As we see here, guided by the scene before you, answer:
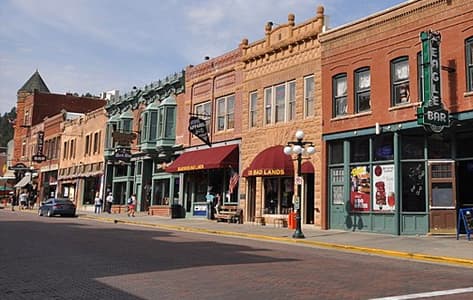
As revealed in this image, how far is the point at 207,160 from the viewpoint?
97.6 feet

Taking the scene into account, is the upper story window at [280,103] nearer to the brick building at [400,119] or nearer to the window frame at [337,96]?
the brick building at [400,119]

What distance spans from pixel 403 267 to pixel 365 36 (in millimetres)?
12632

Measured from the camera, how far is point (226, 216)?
1134 inches

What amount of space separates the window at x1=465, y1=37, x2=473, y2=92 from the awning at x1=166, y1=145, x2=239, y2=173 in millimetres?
13682

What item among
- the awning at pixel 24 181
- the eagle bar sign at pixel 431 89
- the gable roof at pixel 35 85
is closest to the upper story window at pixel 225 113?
the eagle bar sign at pixel 431 89

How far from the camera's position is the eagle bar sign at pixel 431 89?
1798 cm

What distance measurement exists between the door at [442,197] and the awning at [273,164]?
22.9ft

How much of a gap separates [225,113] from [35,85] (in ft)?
167

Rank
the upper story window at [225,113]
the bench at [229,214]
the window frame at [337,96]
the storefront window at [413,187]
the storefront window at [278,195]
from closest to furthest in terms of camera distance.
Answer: the storefront window at [413,187] → the window frame at [337,96] → the storefront window at [278,195] → the bench at [229,214] → the upper story window at [225,113]

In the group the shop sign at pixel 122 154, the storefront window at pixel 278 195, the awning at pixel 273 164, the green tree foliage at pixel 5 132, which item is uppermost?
the green tree foliage at pixel 5 132

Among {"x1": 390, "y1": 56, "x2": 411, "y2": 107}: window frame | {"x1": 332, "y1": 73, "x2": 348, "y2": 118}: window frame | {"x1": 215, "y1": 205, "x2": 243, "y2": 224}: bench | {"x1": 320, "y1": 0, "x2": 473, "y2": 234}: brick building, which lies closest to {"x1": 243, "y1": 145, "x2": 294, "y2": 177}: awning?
{"x1": 320, "y1": 0, "x2": 473, "y2": 234}: brick building

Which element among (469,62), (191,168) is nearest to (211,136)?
(191,168)

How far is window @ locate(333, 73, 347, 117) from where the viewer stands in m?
23.4

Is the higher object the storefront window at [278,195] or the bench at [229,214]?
the storefront window at [278,195]
